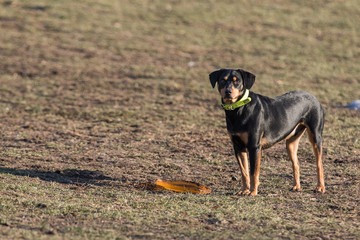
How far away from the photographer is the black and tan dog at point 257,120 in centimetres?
710

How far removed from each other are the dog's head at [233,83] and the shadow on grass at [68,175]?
7.14 feet

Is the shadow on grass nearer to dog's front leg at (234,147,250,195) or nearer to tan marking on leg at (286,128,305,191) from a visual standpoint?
dog's front leg at (234,147,250,195)

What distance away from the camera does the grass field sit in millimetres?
6371

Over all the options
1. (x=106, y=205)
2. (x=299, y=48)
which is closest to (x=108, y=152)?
(x=106, y=205)

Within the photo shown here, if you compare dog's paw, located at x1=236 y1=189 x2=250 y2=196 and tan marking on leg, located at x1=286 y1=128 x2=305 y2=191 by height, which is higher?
tan marking on leg, located at x1=286 y1=128 x2=305 y2=191

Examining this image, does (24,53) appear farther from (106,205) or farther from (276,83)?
(106,205)

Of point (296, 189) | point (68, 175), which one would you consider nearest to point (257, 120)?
point (296, 189)

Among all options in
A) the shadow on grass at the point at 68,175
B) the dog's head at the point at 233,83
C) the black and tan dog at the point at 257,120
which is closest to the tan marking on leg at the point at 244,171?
the black and tan dog at the point at 257,120

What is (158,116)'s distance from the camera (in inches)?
482

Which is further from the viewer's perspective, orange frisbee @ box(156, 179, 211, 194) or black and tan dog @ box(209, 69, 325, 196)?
orange frisbee @ box(156, 179, 211, 194)

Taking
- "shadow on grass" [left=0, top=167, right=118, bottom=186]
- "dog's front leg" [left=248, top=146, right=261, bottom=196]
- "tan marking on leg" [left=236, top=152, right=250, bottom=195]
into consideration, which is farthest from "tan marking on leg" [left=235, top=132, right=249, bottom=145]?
"shadow on grass" [left=0, top=167, right=118, bottom=186]

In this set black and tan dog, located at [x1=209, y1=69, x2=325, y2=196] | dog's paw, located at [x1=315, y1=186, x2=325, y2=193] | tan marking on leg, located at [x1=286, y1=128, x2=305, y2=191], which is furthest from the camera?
tan marking on leg, located at [x1=286, y1=128, x2=305, y2=191]

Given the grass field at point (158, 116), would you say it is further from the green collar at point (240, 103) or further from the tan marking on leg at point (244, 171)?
the green collar at point (240, 103)

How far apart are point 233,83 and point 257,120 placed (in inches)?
23.0
